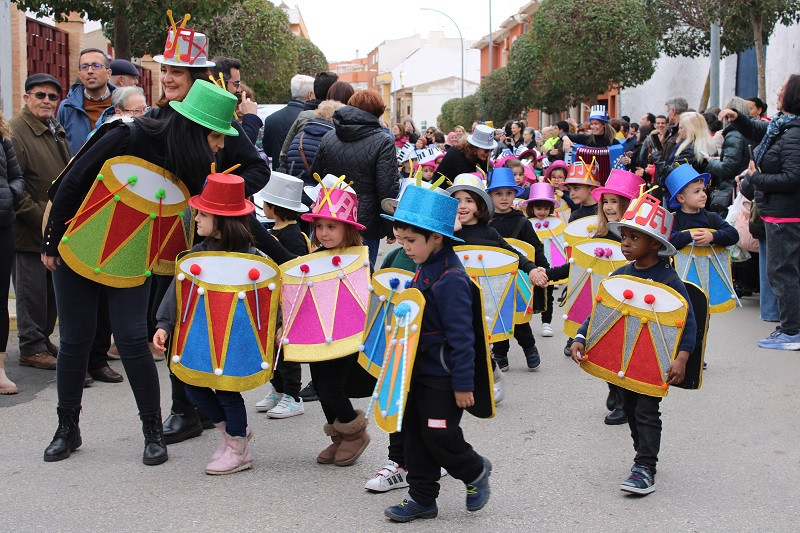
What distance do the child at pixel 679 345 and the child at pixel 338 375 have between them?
123cm

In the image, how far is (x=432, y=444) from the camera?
4555mm

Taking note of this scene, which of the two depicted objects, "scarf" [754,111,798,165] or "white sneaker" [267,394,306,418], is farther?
"scarf" [754,111,798,165]

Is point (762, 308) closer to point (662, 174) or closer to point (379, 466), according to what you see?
point (662, 174)

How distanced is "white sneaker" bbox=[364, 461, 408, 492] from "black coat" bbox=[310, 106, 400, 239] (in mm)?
2901

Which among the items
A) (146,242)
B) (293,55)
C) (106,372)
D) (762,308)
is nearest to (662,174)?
(762,308)

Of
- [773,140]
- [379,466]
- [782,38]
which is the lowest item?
[379,466]

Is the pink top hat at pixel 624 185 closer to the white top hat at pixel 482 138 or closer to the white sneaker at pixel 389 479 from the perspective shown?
the white top hat at pixel 482 138

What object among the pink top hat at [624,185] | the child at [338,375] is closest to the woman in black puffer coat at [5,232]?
the child at [338,375]

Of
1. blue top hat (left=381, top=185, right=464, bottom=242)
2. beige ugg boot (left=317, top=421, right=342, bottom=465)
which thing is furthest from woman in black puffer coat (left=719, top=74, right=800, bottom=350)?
blue top hat (left=381, top=185, right=464, bottom=242)

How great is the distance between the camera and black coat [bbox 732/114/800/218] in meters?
8.75

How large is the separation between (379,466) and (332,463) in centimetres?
26

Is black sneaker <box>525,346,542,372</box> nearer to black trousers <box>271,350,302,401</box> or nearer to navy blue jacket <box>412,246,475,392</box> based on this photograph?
black trousers <box>271,350,302,401</box>

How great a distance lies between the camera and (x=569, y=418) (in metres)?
6.65

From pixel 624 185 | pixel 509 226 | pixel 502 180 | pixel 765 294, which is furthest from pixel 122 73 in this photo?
pixel 765 294
